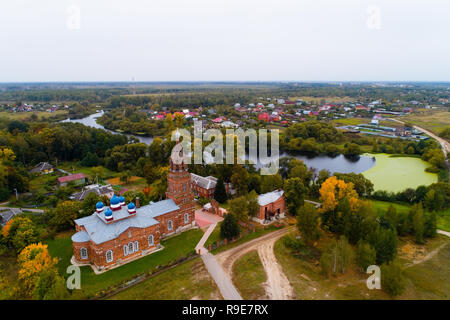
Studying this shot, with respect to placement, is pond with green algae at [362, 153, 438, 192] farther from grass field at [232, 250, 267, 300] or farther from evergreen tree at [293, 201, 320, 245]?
grass field at [232, 250, 267, 300]

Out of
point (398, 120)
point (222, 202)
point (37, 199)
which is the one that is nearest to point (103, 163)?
point (37, 199)

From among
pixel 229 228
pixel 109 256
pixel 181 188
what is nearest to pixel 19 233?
pixel 109 256

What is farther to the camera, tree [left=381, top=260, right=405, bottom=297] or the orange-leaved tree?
the orange-leaved tree

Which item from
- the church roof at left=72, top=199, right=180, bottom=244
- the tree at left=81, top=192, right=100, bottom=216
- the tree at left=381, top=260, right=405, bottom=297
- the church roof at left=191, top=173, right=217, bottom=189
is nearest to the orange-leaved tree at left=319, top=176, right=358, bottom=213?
the tree at left=381, top=260, right=405, bottom=297

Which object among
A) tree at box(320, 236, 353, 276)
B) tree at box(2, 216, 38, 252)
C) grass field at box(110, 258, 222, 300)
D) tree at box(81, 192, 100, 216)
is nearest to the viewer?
grass field at box(110, 258, 222, 300)

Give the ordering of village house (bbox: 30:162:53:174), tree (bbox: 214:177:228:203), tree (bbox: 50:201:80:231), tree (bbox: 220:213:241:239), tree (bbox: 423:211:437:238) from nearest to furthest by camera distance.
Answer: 1. tree (bbox: 220:213:241:239)
2. tree (bbox: 50:201:80:231)
3. tree (bbox: 423:211:437:238)
4. tree (bbox: 214:177:228:203)
5. village house (bbox: 30:162:53:174)

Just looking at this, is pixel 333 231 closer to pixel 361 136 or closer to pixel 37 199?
pixel 37 199
